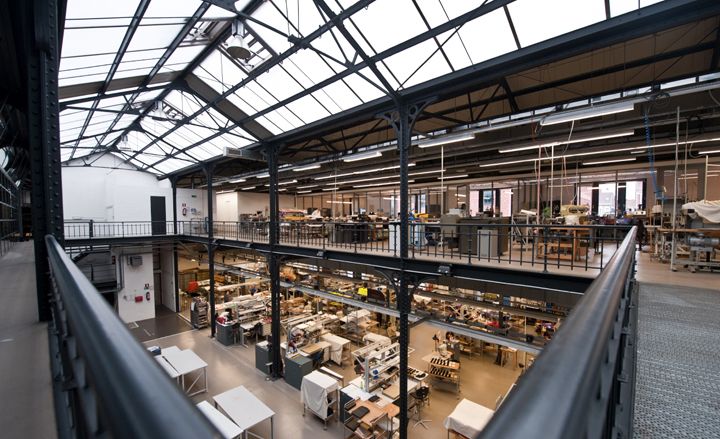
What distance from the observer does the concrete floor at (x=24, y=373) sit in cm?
167

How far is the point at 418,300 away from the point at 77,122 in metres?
17.1

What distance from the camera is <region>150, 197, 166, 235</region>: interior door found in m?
21.1

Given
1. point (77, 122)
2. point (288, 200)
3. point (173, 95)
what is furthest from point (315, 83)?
point (288, 200)

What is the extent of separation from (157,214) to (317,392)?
702 inches

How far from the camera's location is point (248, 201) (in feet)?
82.2

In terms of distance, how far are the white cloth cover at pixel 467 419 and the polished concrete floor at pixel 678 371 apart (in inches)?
235

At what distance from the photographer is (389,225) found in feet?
30.6

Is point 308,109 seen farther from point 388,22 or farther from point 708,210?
point 708,210

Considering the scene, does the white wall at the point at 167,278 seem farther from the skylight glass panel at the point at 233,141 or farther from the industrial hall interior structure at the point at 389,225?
the skylight glass panel at the point at 233,141

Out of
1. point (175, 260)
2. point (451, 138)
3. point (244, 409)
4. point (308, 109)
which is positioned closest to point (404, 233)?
point (451, 138)

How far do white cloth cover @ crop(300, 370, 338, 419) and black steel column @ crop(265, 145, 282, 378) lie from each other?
2587mm

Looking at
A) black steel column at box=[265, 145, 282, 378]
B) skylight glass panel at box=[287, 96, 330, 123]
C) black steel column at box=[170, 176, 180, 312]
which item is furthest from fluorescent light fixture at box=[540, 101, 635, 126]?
black steel column at box=[170, 176, 180, 312]

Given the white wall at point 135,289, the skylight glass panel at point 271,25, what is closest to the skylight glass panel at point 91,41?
the skylight glass panel at point 271,25

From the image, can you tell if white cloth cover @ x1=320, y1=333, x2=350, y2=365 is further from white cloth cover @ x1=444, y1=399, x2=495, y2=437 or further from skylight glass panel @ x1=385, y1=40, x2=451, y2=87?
skylight glass panel @ x1=385, y1=40, x2=451, y2=87
